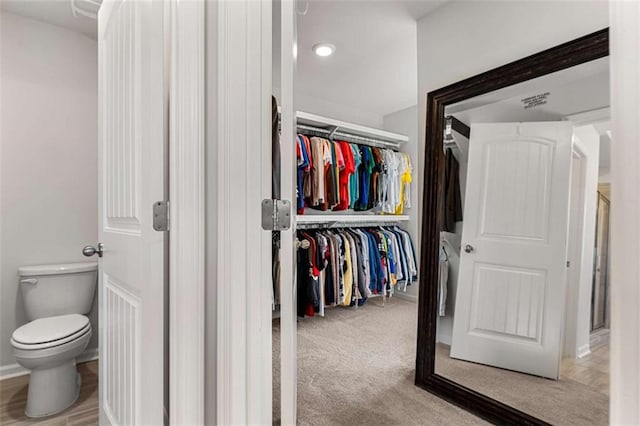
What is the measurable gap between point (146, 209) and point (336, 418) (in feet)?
→ 4.65

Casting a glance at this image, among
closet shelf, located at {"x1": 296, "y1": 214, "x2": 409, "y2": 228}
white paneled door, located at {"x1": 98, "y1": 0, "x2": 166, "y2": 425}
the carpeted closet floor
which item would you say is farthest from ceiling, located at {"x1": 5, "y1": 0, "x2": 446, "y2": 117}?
the carpeted closet floor

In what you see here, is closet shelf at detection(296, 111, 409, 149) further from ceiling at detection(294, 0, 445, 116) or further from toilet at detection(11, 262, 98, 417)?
toilet at detection(11, 262, 98, 417)

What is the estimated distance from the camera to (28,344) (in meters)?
1.62

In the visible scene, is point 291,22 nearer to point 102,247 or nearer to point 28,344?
point 102,247

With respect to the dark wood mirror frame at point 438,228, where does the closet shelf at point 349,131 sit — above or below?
above

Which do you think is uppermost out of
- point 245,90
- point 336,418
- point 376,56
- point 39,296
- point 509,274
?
point 376,56

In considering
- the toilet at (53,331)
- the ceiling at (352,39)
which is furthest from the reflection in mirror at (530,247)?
the toilet at (53,331)

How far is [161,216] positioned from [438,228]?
5.19ft

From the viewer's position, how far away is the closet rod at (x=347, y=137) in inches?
130

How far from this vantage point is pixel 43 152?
2.21 m

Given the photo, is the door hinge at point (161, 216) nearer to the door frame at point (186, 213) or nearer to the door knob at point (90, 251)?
the door frame at point (186, 213)

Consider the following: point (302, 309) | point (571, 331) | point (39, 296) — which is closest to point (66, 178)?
point (39, 296)

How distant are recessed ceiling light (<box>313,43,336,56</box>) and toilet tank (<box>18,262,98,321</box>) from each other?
2.30 m

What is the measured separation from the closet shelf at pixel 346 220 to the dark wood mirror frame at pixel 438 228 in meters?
1.26
